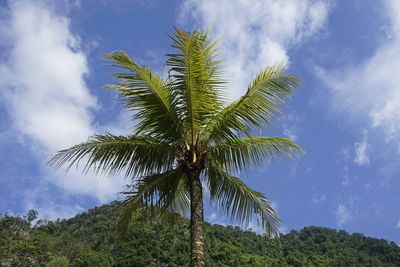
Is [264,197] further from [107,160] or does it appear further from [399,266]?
[399,266]

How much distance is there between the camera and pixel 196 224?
760 cm

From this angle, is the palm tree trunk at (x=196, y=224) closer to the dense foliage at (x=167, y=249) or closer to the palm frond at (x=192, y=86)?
the palm frond at (x=192, y=86)

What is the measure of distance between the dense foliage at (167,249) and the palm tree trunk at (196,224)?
8255 centimetres

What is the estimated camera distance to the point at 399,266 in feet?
317

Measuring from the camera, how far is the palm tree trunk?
7277 millimetres

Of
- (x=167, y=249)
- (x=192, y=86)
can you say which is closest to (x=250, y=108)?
(x=192, y=86)

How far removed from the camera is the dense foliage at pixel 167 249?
322 ft

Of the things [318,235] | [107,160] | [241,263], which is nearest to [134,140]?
[107,160]

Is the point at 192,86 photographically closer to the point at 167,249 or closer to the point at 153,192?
the point at 153,192

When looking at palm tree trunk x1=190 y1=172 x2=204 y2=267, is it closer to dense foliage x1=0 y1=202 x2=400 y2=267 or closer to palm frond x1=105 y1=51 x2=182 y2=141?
palm frond x1=105 y1=51 x2=182 y2=141

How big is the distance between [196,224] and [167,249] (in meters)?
104

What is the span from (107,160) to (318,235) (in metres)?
123

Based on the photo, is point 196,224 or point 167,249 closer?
point 196,224

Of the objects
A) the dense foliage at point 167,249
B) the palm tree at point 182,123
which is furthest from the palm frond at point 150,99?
the dense foliage at point 167,249
